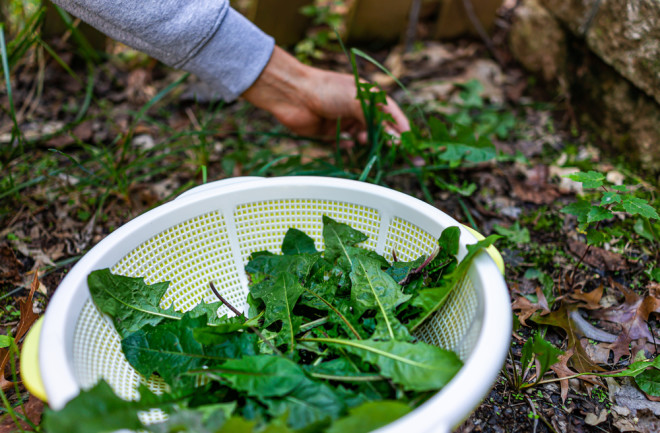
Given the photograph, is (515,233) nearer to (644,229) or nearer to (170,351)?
(644,229)

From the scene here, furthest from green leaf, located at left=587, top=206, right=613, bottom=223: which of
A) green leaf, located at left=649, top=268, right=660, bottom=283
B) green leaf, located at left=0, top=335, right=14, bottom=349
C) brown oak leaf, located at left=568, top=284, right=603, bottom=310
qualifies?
green leaf, located at left=0, top=335, right=14, bottom=349

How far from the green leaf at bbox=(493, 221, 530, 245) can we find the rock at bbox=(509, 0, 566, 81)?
1161 mm

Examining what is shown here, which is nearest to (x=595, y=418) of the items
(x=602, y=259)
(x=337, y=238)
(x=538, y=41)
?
(x=602, y=259)

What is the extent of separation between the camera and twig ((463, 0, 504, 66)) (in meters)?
2.98

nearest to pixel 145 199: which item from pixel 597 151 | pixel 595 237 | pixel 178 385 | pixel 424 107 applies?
pixel 178 385

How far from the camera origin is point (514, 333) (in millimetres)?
1528

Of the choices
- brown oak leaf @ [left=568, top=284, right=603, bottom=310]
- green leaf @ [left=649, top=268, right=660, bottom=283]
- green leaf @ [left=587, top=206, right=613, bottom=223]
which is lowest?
brown oak leaf @ [left=568, top=284, right=603, bottom=310]

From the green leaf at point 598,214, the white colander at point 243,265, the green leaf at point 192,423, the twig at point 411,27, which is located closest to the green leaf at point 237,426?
the green leaf at point 192,423

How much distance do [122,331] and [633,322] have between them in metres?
1.55

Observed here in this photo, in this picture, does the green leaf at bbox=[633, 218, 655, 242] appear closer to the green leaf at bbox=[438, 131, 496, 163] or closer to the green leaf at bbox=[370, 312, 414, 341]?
the green leaf at bbox=[438, 131, 496, 163]

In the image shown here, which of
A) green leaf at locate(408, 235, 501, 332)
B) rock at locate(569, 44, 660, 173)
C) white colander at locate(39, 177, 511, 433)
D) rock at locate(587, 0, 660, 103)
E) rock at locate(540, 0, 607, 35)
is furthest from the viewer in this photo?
rock at locate(540, 0, 607, 35)

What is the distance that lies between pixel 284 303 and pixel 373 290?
251mm

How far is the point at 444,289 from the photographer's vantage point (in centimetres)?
120

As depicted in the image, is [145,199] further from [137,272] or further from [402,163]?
[402,163]
